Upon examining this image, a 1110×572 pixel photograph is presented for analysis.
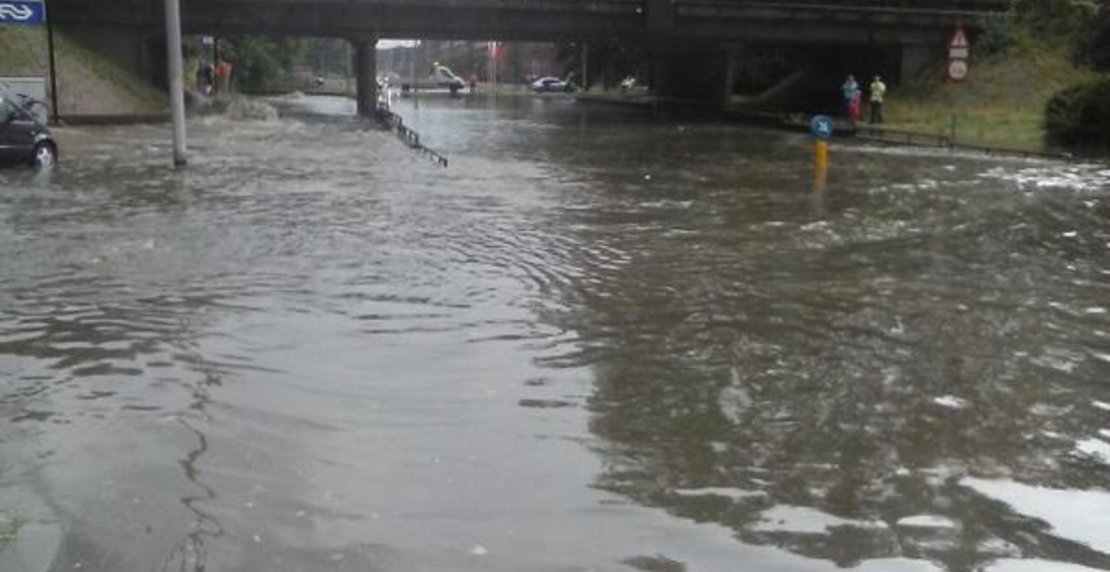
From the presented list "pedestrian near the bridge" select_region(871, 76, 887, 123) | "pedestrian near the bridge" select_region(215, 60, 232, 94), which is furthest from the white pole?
"pedestrian near the bridge" select_region(215, 60, 232, 94)

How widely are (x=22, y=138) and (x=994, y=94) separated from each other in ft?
123

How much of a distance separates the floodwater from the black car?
199 inches

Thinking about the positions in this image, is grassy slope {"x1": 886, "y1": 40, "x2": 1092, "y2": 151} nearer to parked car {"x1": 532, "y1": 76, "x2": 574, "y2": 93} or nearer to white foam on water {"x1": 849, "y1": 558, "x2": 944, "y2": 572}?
white foam on water {"x1": 849, "y1": 558, "x2": 944, "y2": 572}

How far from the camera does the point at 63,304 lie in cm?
1058

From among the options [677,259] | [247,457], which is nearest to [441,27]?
[677,259]

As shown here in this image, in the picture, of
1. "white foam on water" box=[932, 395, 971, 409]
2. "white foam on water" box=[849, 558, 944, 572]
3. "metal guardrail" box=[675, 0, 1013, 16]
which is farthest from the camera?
"metal guardrail" box=[675, 0, 1013, 16]

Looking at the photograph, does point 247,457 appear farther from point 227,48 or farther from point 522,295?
point 227,48

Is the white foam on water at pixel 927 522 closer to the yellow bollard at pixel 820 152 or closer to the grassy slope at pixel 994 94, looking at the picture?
the yellow bollard at pixel 820 152

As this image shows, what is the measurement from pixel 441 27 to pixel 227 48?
43.6m

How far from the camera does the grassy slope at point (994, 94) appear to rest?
142 ft

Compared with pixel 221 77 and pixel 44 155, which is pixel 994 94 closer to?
pixel 44 155

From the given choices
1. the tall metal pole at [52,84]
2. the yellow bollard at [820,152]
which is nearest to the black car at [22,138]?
the tall metal pole at [52,84]

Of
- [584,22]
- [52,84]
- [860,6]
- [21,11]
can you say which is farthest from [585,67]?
[21,11]

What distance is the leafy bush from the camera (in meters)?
34.5
